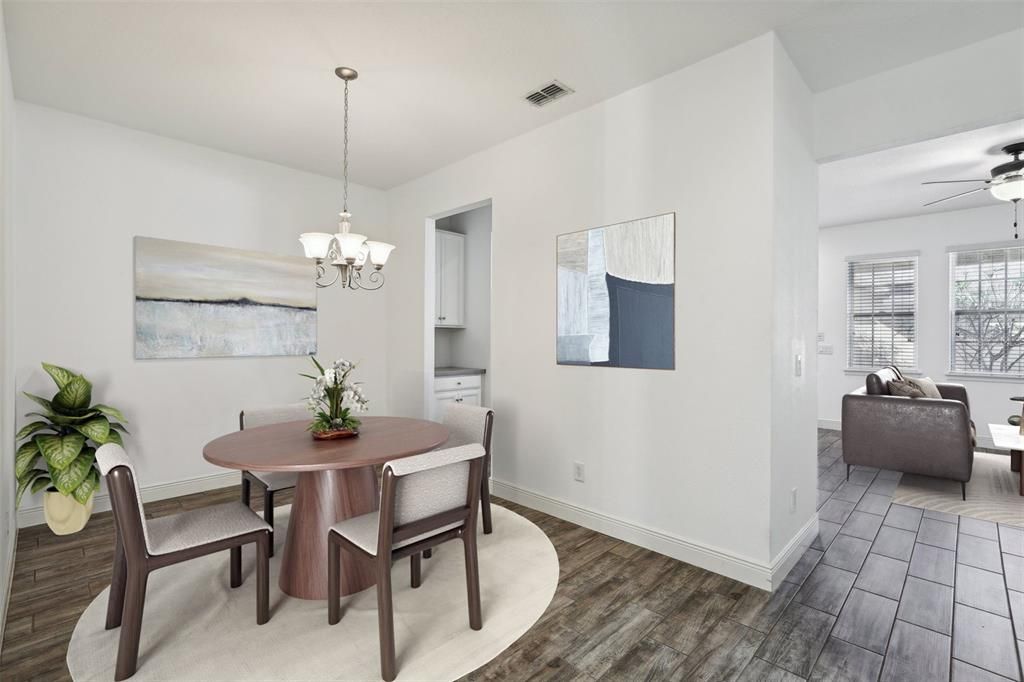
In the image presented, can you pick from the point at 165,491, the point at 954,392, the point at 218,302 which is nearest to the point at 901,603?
the point at 954,392

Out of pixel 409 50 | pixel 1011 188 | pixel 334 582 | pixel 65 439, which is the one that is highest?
pixel 409 50

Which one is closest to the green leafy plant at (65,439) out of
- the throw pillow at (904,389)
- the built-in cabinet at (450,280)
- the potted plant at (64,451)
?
the potted plant at (64,451)

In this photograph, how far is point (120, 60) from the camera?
2.62 metres

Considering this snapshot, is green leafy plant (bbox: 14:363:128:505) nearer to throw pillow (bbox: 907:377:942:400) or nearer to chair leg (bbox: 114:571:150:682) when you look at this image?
chair leg (bbox: 114:571:150:682)

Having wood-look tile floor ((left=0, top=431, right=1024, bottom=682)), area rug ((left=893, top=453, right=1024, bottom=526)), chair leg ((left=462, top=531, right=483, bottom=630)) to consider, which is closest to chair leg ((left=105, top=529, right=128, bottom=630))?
wood-look tile floor ((left=0, top=431, right=1024, bottom=682))

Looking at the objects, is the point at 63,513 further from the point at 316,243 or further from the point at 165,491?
the point at 316,243

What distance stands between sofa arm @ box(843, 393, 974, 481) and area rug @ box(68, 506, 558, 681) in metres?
3.37

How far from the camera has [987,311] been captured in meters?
5.60

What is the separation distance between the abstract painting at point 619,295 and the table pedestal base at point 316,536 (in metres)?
1.62

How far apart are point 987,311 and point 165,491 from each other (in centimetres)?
836

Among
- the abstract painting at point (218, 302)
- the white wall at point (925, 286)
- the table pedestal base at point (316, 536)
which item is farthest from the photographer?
the white wall at point (925, 286)

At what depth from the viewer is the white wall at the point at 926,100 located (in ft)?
7.70

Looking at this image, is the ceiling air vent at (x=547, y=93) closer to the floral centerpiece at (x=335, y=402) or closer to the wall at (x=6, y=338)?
the floral centerpiece at (x=335, y=402)

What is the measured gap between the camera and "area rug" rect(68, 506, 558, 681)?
5.94ft
